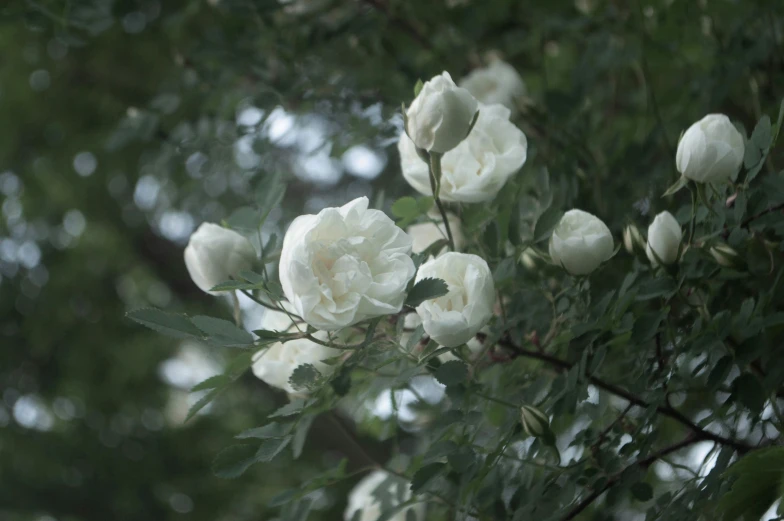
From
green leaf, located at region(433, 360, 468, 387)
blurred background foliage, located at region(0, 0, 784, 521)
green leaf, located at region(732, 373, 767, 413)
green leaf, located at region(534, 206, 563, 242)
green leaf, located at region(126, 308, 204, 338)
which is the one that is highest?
green leaf, located at region(534, 206, 563, 242)

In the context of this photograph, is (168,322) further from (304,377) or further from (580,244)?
(580,244)

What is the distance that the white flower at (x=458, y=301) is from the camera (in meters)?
0.40

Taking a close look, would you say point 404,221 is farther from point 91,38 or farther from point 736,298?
point 91,38

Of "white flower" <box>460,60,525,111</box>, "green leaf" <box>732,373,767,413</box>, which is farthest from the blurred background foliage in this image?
"green leaf" <box>732,373,767,413</box>

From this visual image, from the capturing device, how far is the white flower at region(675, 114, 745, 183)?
435mm

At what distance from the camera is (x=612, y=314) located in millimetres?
446

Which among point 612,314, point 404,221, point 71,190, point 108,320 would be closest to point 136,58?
point 71,190

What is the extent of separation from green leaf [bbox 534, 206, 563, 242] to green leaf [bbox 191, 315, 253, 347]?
0.17 m

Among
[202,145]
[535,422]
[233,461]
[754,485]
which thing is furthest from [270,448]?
[202,145]

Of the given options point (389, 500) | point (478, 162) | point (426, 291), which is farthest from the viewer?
point (389, 500)

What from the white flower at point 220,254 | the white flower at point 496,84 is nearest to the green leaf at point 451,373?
the white flower at point 220,254

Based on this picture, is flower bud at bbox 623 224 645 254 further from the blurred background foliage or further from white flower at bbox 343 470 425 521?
white flower at bbox 343 470 425 521

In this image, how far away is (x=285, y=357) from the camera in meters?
0.51

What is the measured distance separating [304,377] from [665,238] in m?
0.21
